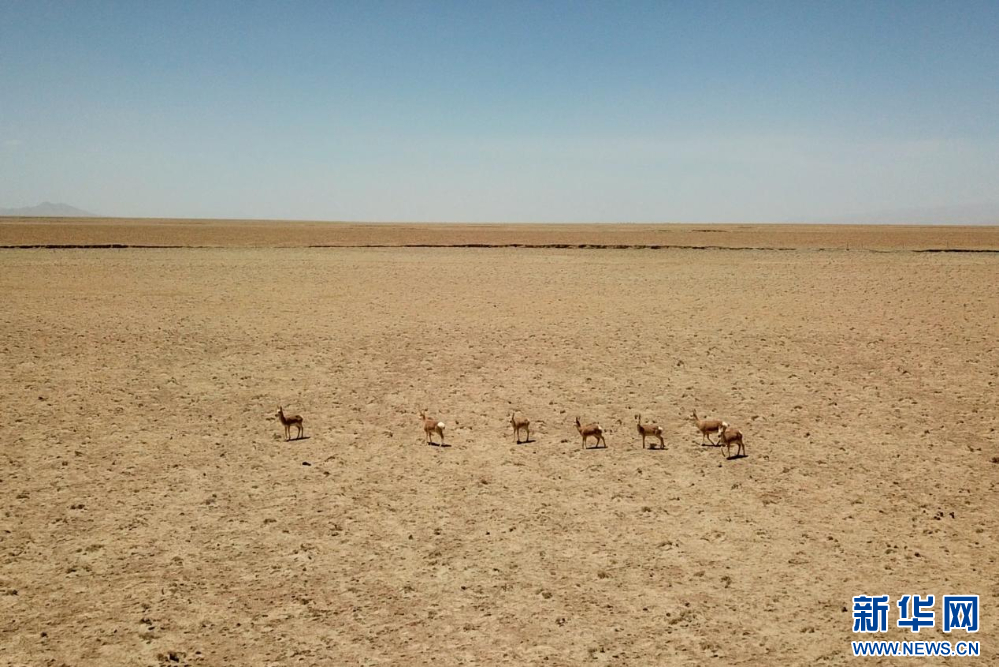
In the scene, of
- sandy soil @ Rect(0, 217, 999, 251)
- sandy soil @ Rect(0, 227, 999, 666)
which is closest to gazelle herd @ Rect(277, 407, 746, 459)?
sandy soil @ Rect(0, 227, 999, 666)

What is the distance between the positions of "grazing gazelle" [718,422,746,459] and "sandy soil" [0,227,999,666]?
1.28 feet

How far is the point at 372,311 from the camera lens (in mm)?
21031

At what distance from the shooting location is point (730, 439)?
9.98 meters

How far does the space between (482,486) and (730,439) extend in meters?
3.67

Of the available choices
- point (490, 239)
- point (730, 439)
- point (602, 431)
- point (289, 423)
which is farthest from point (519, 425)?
point (490, 239)

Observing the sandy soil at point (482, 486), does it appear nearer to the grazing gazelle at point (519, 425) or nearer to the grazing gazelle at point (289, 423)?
the grazing gazelle at point (519, 425)

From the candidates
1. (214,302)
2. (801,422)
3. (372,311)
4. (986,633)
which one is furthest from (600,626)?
(214,302)

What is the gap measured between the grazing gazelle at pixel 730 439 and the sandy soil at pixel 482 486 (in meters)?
0.39

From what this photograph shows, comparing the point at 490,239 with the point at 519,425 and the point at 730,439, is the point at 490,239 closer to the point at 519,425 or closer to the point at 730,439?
the point at 519,425

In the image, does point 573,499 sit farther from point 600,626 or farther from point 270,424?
point 270,424

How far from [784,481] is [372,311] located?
14.3 metres

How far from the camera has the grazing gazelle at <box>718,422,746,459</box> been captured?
9.96m

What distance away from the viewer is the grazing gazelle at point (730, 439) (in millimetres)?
9961

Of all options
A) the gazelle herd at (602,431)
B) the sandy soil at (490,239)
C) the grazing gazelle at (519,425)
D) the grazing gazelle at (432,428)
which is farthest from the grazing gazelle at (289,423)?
the sandy soil at (490,239)
